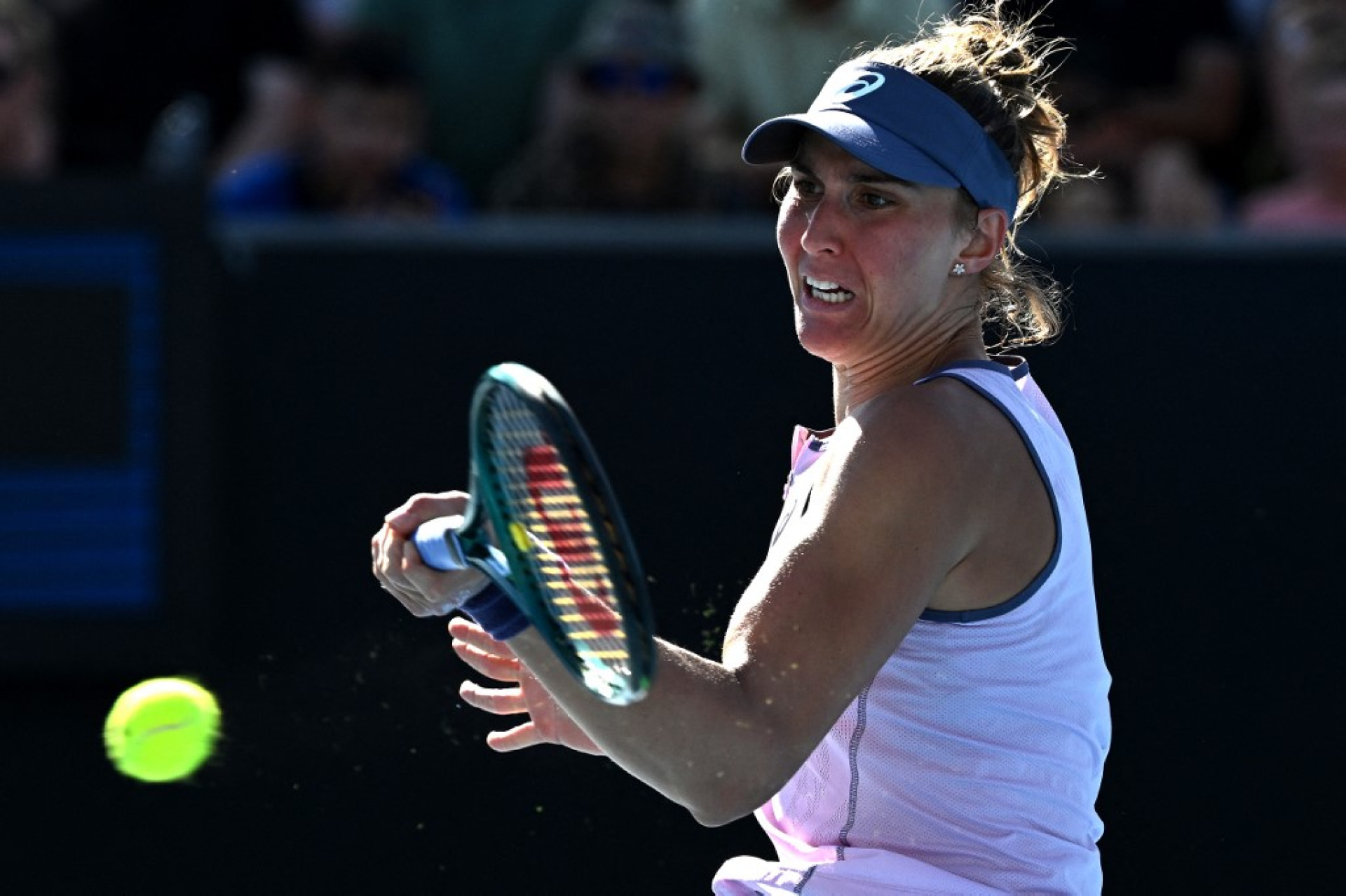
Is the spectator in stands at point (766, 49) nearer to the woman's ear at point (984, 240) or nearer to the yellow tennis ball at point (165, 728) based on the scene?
the yellow tennis ball at point (165, 728)

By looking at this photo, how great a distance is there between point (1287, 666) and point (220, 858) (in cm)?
228

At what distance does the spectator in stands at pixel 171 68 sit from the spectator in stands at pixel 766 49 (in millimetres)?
1186

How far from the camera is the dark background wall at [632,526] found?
13.3 feet

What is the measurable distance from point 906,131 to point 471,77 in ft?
11.5

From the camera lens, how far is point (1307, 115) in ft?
18.1

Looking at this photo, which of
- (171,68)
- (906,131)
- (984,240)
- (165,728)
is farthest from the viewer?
(171,68)

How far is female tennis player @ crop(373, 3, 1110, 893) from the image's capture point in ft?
6.73

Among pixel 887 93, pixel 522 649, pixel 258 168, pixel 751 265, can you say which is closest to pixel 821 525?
pixel 522 649

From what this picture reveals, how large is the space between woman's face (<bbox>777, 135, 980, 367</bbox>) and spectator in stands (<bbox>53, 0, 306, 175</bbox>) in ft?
11.6

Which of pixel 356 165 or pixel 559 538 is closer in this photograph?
pixel 559 538

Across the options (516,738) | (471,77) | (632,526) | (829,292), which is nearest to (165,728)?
(516,738)

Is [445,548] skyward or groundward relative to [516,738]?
skyward

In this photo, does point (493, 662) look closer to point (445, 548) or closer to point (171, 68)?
point (445, 548)

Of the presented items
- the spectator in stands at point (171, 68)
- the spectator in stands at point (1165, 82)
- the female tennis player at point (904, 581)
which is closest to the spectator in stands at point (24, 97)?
the spectator in stands at point (171, 68)
